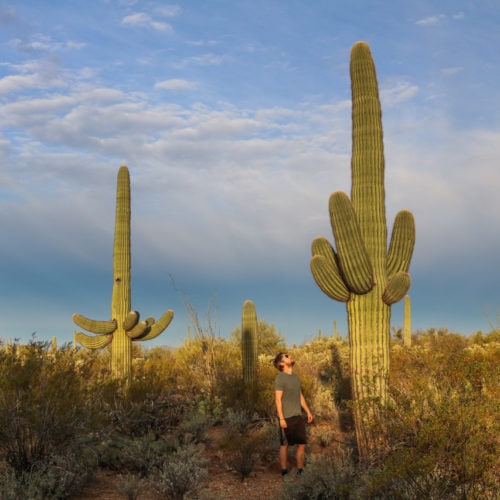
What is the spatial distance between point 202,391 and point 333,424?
159 inches

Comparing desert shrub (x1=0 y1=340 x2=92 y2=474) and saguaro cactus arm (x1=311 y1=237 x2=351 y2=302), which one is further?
saguaro cactus arm (x1=311 y1=237 x2=351 y2=302)

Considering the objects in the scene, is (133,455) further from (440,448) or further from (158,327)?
(158,327)

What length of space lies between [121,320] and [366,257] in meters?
9.86

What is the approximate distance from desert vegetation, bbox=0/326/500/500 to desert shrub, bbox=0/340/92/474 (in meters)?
0.01

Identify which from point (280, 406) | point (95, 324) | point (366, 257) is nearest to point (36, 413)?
point (280, 406)

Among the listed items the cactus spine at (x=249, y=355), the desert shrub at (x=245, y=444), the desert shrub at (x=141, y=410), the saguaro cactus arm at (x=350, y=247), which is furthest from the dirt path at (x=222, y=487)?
the cactus spine at (x=249, y=355)

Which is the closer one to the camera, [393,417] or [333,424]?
[393,417]

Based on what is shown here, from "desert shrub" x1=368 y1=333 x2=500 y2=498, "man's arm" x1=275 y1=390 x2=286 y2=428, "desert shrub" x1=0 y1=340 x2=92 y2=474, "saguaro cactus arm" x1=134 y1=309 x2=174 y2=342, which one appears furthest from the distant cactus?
"desert shrub" x1=0 y1=340 x2=92 y2=474

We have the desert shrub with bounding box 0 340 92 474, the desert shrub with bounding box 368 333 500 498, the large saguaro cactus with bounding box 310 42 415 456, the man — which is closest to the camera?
the desert shrub with bounding box 368 333 500 498

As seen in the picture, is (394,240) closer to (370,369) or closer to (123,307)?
(370,369)

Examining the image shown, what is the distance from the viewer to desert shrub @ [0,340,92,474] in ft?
27.8

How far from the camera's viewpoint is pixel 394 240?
37.0ft

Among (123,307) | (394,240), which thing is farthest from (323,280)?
(123,307)

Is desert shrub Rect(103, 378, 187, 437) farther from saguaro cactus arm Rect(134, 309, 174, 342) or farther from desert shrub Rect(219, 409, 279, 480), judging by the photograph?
saguaro cactus arm Rect(134, 309, 174, 342)
